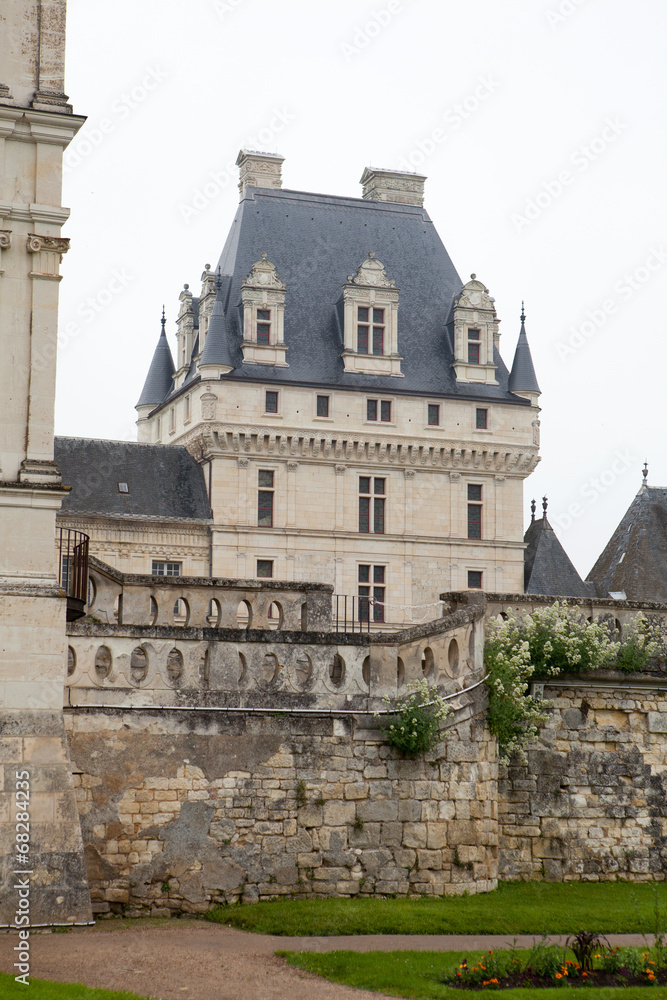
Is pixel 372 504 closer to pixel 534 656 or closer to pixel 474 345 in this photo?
pixel 474 345

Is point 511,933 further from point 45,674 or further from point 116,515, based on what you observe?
point 116,515

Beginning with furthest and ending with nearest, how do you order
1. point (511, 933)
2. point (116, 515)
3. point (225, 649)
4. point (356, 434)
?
point (356, 434), point (116, 515), point (225, 649), point (511, 933)

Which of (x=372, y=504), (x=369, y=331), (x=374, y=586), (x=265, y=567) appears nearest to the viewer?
(x=265, y=567)

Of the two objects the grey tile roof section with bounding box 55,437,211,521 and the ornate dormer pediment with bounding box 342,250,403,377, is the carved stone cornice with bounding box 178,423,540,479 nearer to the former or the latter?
the grey tile roof section with bounding box 55,437,211,521

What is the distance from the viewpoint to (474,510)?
45.9 meters

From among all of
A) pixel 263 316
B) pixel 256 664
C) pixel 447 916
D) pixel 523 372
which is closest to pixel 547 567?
pixel 523 372

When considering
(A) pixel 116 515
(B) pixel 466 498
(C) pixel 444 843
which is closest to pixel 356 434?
(B) pixel 466 498

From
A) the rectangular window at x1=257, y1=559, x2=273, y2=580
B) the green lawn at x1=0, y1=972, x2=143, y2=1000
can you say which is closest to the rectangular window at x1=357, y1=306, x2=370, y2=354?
the rectangular window at x1=257, y1=559, x2=273, y2=580

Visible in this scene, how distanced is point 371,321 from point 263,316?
373 cm

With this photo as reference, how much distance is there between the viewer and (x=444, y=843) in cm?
1339

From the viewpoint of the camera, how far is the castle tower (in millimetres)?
11523

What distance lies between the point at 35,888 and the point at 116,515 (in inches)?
1174

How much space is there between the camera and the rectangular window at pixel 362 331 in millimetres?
45938

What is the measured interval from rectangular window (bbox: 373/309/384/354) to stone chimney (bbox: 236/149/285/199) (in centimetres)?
622
